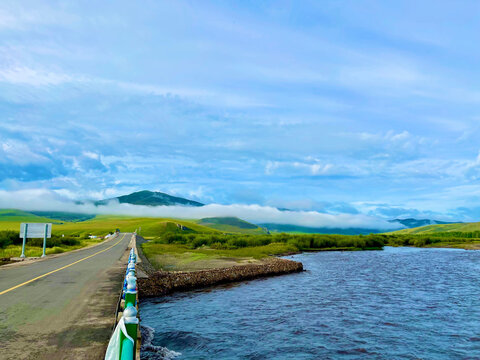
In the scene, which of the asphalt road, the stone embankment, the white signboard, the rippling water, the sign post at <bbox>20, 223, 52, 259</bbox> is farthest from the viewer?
the white signboard

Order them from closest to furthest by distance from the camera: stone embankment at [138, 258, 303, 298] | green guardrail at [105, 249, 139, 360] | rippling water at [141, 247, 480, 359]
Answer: green guardrail at [105, 249, 139, 360]
rippling water at [141, 247, 480, 359]
stone embankment at [138, 258, 303, 298]

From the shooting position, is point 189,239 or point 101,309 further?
point 189,239

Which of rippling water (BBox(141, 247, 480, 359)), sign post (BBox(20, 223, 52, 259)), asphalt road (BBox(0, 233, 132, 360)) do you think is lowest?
rippling water (BBox(141, 247, 480, 359))

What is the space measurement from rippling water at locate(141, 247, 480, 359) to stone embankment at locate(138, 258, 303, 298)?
148cm

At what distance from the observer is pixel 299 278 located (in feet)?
130

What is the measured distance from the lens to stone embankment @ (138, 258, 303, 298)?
2878 cm

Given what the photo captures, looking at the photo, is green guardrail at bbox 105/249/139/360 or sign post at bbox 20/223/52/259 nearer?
green guardrail at bbox 105/249/139/360

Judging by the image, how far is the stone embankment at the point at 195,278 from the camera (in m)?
28.8

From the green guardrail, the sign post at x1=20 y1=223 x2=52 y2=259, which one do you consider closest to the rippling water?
the green guardrail

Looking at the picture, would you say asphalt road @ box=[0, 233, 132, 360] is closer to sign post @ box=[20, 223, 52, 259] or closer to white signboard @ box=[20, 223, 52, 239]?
sign post @ box=[20, 223, 52, 259]

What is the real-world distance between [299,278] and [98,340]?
32.3m

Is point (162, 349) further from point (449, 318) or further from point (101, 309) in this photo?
point (449, 318)

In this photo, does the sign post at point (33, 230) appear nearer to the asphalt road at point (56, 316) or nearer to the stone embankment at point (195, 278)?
the stone embankment at point (195, 278)

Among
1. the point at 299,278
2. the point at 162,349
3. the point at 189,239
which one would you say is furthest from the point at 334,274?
the point at 189,239
